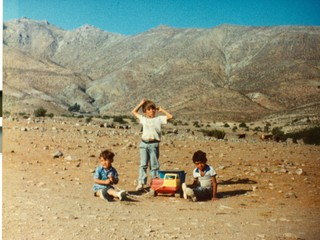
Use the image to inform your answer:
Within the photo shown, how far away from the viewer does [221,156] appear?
8.97m

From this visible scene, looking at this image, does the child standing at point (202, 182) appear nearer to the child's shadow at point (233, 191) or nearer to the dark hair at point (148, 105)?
the child's shadow at point (233, 191)

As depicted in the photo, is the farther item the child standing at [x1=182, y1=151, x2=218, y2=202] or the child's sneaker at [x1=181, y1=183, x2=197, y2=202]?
the child standing at [x1=182, y1=151, x2=218, y2=202]

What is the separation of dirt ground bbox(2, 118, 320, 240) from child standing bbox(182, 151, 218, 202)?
0.50 feet

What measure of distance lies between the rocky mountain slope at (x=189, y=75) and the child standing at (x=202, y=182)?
91.4ft

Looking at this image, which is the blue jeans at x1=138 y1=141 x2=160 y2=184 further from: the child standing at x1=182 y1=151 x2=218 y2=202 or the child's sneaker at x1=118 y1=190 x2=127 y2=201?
the child's sneaker at x1=118 y1=190 x2=127 y2=201

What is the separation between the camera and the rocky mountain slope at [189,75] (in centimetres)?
4188

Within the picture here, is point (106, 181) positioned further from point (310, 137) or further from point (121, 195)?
point (310, 137)

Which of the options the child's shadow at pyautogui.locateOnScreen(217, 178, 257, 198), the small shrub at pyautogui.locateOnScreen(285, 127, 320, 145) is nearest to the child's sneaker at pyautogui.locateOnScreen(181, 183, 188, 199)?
the child's shadow at pyautogui.locateOnScreen(217, 178, 257, 198)

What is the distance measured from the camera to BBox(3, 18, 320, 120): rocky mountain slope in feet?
137

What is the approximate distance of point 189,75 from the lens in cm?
5266

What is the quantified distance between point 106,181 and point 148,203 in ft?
1.70

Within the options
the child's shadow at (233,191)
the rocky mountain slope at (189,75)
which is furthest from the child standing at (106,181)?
the rocky mountain slope at (189,75)

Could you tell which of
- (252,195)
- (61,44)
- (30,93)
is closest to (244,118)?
(30,93)

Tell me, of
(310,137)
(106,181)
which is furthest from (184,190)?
(310,137)
